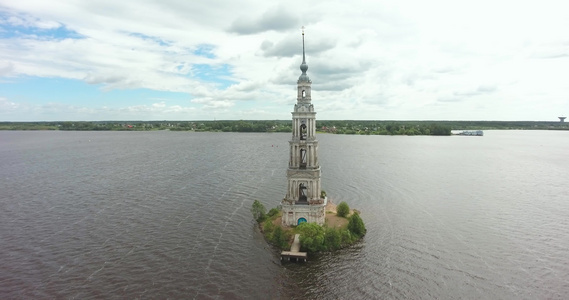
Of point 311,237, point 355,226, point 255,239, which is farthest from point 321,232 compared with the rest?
point 255,239

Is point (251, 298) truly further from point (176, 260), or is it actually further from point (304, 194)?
point (304, 194)

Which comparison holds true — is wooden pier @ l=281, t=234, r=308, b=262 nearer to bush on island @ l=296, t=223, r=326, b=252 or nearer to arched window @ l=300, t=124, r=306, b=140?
bush on island @ l=296, t=223, r=326, b=252

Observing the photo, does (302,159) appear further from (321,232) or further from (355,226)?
(355,226)

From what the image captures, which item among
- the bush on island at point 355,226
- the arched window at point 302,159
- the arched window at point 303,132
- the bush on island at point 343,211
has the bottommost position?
the bush on island at point 355,226

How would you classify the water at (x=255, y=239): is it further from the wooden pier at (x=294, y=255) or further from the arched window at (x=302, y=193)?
the arched window at (x=302, y=193)

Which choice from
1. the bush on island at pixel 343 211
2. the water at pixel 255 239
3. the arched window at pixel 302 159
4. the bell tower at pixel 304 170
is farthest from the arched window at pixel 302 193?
the water at pixel 255 239

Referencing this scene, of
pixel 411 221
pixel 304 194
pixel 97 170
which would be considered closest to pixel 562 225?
pixel 411 221

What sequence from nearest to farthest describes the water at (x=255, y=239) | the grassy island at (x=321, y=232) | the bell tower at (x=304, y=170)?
the water at (x=255, y=239)
the grassy island at (x=321, y=232)
the bell tower at (x=304, y=170)
